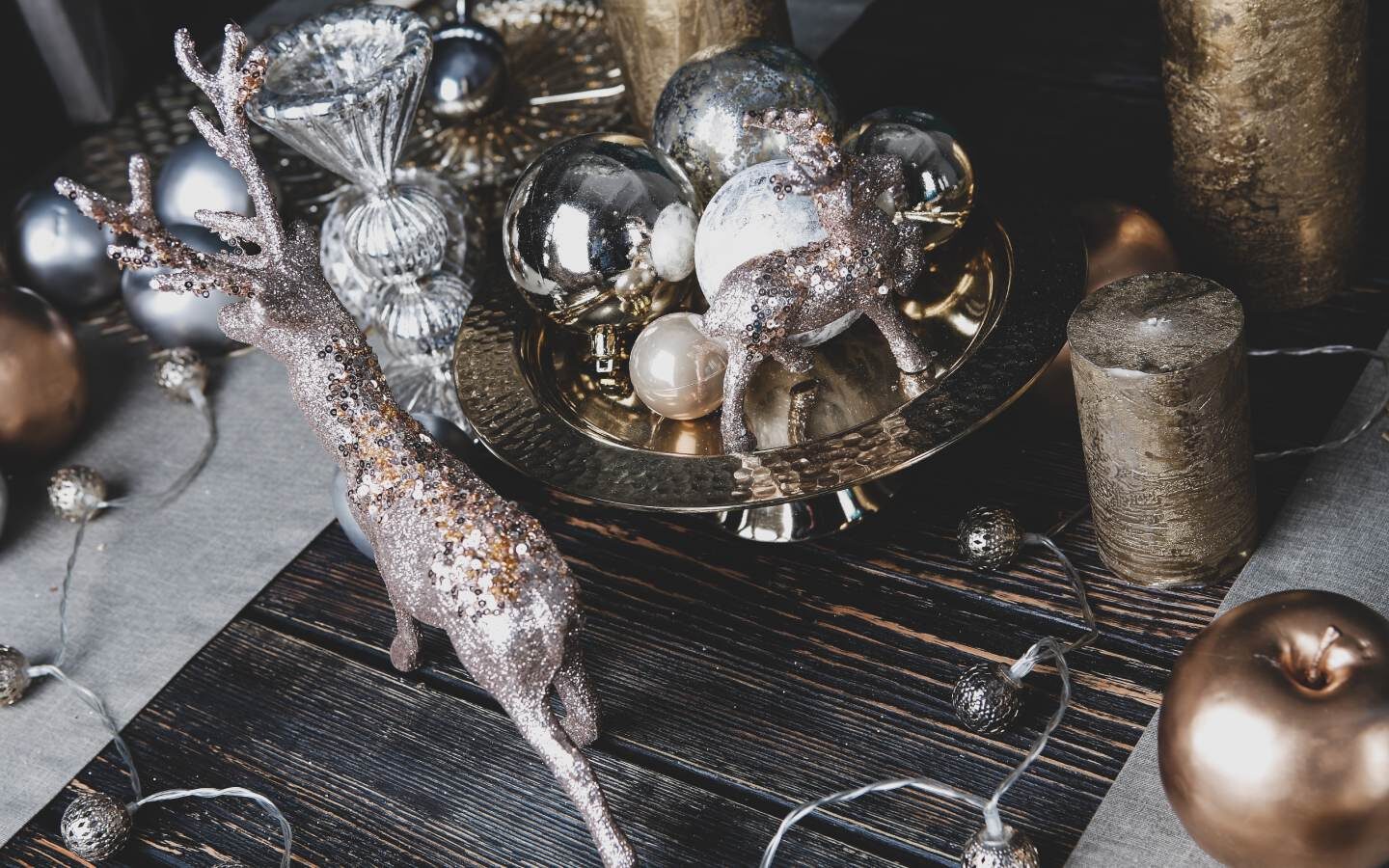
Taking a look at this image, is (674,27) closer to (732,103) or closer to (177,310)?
(732,103)

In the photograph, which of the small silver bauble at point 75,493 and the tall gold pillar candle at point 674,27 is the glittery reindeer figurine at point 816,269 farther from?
the small silver bauble at point 75,493

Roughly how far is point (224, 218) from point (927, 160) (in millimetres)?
372

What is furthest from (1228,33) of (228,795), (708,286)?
(228,795)

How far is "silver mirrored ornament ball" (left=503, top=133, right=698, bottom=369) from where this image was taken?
0.71 m

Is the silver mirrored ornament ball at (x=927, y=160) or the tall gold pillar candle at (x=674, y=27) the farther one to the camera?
the tall gold pillar candle at (x=674, y=27)

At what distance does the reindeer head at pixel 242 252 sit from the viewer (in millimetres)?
588

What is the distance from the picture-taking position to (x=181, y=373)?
36.7 inches

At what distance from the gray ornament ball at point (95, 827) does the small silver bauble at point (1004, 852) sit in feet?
1.36

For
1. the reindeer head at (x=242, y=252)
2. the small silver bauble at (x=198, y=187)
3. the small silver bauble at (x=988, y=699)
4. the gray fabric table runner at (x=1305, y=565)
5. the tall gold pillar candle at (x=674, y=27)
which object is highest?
the reindeer head at (x=242, y=252)

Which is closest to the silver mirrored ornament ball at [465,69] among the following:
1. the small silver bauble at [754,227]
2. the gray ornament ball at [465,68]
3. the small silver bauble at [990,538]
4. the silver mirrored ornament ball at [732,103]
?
the gray ornament ball at [465,68]

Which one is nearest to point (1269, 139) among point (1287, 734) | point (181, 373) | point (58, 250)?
point (1287, 734)

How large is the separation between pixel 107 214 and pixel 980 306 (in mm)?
448

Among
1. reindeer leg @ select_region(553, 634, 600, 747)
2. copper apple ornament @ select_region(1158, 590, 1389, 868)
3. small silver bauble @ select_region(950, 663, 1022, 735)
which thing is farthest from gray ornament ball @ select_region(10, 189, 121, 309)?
copper apple ornament @ select_region(1158, 590, 1389, 868)

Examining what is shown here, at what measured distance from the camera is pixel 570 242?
0.72 meters
